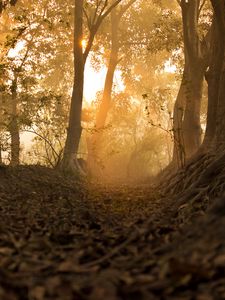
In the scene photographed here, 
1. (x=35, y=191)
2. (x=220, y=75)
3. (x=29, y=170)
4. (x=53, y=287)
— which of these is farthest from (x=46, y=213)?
(x=220, y=75)

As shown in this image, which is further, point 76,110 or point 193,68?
point 76,110

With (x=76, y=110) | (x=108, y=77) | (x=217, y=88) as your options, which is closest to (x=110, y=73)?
(x=108, y=77)

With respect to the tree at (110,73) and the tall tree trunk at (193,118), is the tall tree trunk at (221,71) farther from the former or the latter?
the tree at (110,73)

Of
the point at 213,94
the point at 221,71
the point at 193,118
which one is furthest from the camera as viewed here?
the point at 193,118

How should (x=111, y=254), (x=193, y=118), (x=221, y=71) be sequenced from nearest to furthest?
(x=111, y=254), (x=221, y=71), (x=193, y=118)

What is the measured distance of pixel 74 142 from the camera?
54.6 feet

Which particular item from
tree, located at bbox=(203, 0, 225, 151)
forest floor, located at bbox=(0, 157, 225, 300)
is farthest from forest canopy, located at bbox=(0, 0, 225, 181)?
forest floor, located at bbox=(0, 157, 225, 300)

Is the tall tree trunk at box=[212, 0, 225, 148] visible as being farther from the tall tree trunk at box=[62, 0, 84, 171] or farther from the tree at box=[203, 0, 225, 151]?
the tall tree trunk at box=[62, 0, 84, 171]

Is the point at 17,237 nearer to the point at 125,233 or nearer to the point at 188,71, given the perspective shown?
the point at 125,233

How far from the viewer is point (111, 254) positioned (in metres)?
3.43

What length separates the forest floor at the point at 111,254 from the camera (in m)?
2.51

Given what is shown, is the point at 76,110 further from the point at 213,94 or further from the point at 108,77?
the point at 108,77

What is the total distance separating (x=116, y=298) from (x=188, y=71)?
15198 millimetres

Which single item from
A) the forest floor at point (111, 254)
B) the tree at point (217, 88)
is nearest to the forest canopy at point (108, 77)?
the tree at point (217, 88)
